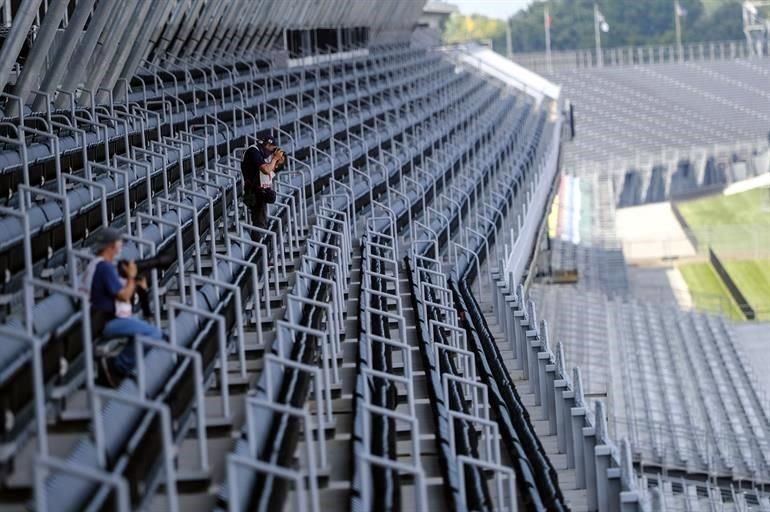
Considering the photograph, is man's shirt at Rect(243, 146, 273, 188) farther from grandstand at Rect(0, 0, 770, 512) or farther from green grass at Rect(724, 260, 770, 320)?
green grass at Rect(724, 260, 770, 320)

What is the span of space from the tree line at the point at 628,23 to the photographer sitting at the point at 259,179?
73.8 meters

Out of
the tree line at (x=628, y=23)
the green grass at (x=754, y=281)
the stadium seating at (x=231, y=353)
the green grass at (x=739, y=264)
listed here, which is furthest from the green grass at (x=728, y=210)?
the tree line at (x=628, y=23)

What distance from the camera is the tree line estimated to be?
82181mm

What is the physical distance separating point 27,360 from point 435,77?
27044mm

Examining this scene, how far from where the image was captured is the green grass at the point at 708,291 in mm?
27750

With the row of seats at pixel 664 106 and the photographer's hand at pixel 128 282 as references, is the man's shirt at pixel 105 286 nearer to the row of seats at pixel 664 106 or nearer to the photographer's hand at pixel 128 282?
the photographer's hand at pixel 128 282

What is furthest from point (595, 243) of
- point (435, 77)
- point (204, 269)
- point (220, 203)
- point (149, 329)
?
point (149, 329)

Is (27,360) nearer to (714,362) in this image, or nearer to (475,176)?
(475,176)

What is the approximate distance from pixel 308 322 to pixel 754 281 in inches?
1054

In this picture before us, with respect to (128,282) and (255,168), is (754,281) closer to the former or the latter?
(255,168)

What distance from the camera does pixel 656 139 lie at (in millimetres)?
53906

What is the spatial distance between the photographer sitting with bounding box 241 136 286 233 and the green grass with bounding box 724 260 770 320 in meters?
20.0

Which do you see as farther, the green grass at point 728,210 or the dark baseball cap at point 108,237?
the green grass at point 728,210

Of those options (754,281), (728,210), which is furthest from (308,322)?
(728,210)
